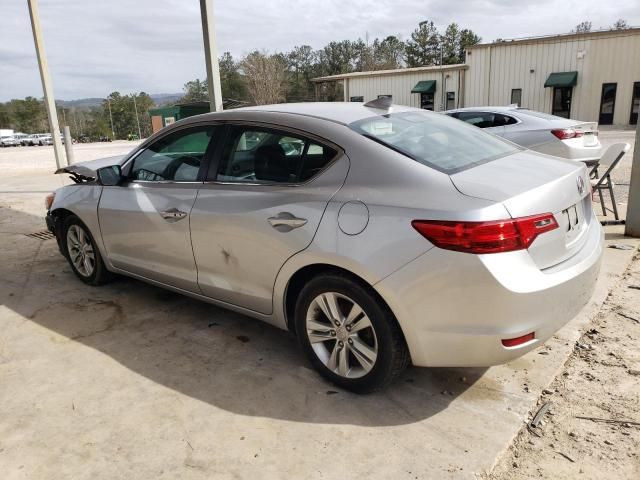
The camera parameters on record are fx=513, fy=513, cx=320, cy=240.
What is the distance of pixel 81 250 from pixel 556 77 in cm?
3085

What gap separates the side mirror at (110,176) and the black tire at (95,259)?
66 cm

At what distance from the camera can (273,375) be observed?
3.14 meters

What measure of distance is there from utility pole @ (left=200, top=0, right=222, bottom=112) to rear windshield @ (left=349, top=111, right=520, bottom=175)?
15.2 feet

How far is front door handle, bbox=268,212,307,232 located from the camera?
2.82 metres

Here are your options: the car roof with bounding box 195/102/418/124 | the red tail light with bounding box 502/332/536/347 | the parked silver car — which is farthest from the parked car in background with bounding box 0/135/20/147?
the red tail light with bounding box 502/332/536/347

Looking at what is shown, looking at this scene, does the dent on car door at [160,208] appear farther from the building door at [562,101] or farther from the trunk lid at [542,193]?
the building door at [562,101]

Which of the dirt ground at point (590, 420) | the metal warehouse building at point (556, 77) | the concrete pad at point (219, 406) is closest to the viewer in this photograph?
the dirt ground at point (590, 420)

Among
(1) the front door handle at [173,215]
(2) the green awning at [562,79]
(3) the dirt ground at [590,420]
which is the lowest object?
(3) the dirt ground at [590,420]

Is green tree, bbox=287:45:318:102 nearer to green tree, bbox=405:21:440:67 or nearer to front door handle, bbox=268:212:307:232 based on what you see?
green tree, bbox=405:21:440:67

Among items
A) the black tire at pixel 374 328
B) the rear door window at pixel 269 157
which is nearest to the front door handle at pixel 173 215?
the rear door window at pixel 269 157

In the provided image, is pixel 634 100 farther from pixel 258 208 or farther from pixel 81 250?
pixel 258 208

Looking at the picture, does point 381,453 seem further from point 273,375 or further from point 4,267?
point 4,267

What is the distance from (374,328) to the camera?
2648 millimetres

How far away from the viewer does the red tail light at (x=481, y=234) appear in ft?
7.52
